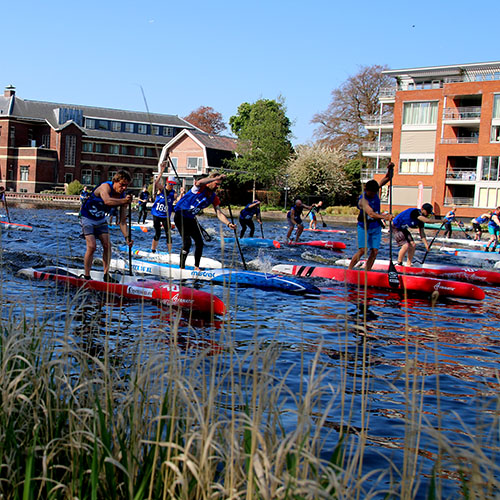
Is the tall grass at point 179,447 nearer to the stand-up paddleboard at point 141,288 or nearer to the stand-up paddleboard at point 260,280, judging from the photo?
the stand-up paddleboard at point 141,288

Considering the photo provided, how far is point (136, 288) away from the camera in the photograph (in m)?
10.2

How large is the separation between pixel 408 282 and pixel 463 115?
42322 mm

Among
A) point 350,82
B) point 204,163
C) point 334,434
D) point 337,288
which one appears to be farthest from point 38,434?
point 350,82

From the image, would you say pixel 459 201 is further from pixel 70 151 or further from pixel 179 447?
pixel 179 447

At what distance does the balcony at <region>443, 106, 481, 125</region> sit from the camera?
50.2m

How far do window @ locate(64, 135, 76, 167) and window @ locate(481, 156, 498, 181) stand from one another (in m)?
47.2

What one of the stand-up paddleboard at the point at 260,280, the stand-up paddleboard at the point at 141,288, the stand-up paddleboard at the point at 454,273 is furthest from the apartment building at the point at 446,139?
the stand-up paddleboard at the point at 141,288

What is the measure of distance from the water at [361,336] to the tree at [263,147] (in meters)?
51.0

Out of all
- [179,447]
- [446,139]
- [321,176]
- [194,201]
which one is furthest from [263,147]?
[179,447]

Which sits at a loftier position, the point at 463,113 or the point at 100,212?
the point at 463,113

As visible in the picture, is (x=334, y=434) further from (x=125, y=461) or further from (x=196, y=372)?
(x=125, y=461)

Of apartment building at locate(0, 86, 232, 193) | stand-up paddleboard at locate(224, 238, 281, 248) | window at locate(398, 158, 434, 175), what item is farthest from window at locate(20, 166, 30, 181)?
stand-up paddleboard at locate(224, 238, 281, 248)

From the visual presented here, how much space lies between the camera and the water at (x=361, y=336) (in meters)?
4.68

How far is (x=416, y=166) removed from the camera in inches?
2126
